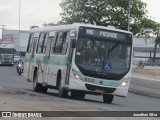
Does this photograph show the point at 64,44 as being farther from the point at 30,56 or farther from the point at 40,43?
the point at 30,56

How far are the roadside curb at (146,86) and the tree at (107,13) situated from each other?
4293 cm

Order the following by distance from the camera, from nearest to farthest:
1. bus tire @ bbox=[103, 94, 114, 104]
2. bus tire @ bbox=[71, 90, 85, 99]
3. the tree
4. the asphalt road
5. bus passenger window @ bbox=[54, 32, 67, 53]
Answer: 1. the asphalt road
2. bus tire @ bbox=[71, 90, 85, 99]
3. bus tire @ bbox=[103, 94, 114, 104]
4. bus passenger window @ bbox=[54, 32, 67, 53]
5. the tree

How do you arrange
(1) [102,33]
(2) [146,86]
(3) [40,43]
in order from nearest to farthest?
1. (1) [102,33]
2. (3) [40,43]
3. (2) [146,86]

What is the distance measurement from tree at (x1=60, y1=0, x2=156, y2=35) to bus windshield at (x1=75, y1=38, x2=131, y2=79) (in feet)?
173

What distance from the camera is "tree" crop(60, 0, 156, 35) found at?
76.6 meters

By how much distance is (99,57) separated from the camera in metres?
23.0

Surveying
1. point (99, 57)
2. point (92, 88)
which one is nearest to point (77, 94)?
point (92, 88)

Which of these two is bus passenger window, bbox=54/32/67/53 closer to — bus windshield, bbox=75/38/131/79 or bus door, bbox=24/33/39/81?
bus windshield, bbox=75/38/131/79

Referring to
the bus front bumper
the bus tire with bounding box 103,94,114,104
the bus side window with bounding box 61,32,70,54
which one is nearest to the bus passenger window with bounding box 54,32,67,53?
the bus side window with bounding box 61,32,70,54

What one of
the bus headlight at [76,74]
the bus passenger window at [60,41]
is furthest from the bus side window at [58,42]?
the bus headlight at [76,74]

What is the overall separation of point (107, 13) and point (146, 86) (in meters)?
45.8

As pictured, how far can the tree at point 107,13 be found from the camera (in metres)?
76.6

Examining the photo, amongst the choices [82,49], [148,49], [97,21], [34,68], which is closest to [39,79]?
[34,68]

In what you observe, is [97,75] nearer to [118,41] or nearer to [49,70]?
[118,41]
